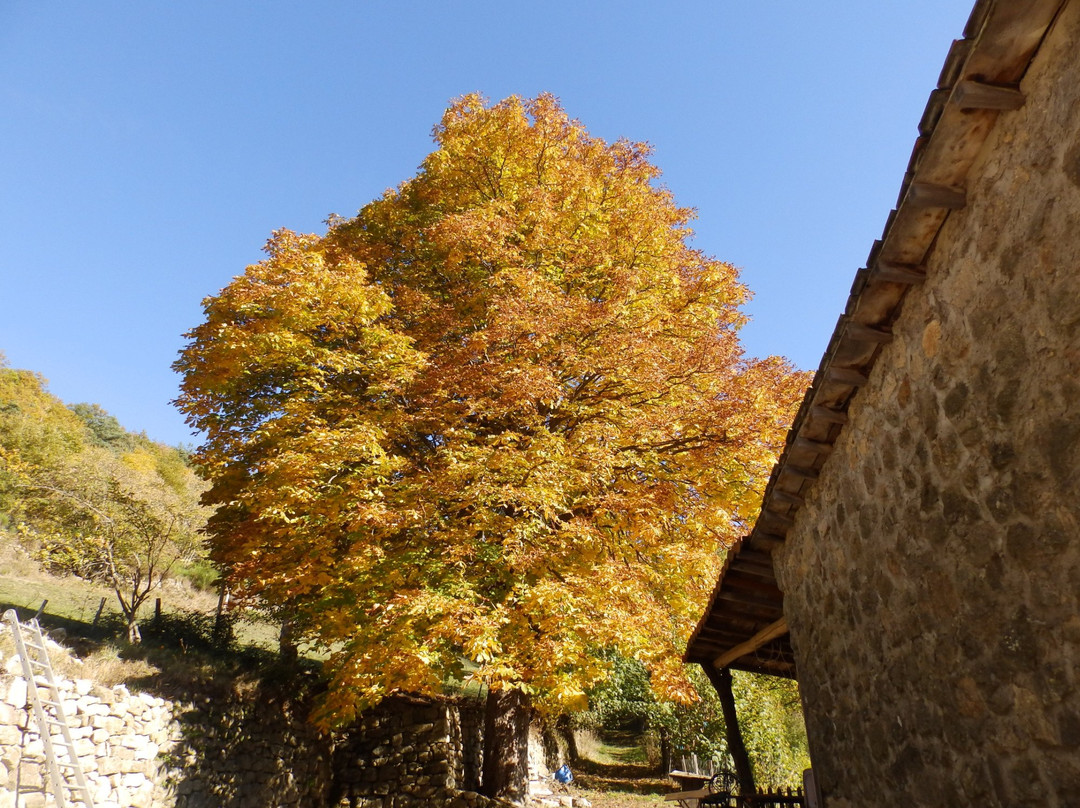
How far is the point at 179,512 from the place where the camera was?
46.4ft

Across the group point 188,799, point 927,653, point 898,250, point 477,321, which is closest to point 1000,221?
point 898,250

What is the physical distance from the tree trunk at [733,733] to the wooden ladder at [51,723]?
24.5ft

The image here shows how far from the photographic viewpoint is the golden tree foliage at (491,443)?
7719 mm

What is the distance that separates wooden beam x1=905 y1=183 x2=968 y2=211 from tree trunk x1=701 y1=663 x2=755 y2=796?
5493 millimetres

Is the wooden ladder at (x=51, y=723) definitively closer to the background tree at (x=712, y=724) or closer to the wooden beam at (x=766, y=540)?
the wooden beam at (x=766, y=540)

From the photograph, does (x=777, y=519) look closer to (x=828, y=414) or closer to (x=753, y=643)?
(x=828, y=414)

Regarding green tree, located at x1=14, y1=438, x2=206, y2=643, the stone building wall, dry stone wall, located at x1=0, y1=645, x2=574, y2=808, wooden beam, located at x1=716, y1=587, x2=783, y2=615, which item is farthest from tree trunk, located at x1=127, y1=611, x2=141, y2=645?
the stone building wall

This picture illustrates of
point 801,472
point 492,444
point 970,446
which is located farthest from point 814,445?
point 492,444

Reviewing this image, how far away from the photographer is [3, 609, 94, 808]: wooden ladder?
7.24m

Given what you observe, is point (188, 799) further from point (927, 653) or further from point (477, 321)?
point (927, 653)

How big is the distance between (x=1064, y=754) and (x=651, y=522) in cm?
670

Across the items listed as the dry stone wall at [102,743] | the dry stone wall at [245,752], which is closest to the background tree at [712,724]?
the dry stone wall at [245,752]

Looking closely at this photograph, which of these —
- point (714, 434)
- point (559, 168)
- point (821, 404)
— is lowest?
point (821, 404)

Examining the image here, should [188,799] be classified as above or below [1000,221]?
below
